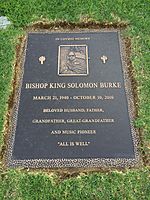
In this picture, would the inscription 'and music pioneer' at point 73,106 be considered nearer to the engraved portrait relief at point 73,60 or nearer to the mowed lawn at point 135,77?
the engraved portrait relief at point 73,60

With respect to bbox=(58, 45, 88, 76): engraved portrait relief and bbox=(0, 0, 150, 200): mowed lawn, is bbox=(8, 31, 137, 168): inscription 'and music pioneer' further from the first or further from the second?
bbox=(0, 0, 150, 200): mowed lawn

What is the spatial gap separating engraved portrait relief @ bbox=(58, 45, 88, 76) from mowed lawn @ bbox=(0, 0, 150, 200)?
22.8 inches

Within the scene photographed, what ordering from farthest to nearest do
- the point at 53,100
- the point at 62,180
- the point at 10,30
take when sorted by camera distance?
1. the point at 10,30
2. the point at 53,100
3. the point at 62,180

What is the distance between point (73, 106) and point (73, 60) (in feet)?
2.01

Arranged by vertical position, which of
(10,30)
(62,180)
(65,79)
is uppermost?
(10,30)

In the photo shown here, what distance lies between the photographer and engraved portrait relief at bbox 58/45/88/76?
4.61 meters

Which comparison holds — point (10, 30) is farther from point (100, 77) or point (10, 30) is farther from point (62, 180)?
point (62, 180)

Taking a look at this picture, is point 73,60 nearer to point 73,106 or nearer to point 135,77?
point 73,106

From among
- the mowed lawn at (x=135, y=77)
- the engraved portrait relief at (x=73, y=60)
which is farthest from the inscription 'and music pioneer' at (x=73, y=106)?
the mowed lawn at (x=135, y=77)

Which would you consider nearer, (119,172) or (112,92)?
(119,172)

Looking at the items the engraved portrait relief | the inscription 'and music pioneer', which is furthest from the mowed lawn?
the engraved portrait relief

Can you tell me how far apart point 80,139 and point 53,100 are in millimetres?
575

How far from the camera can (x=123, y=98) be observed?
4402 millimetres

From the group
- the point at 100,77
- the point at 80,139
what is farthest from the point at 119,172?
the point at 100,77
